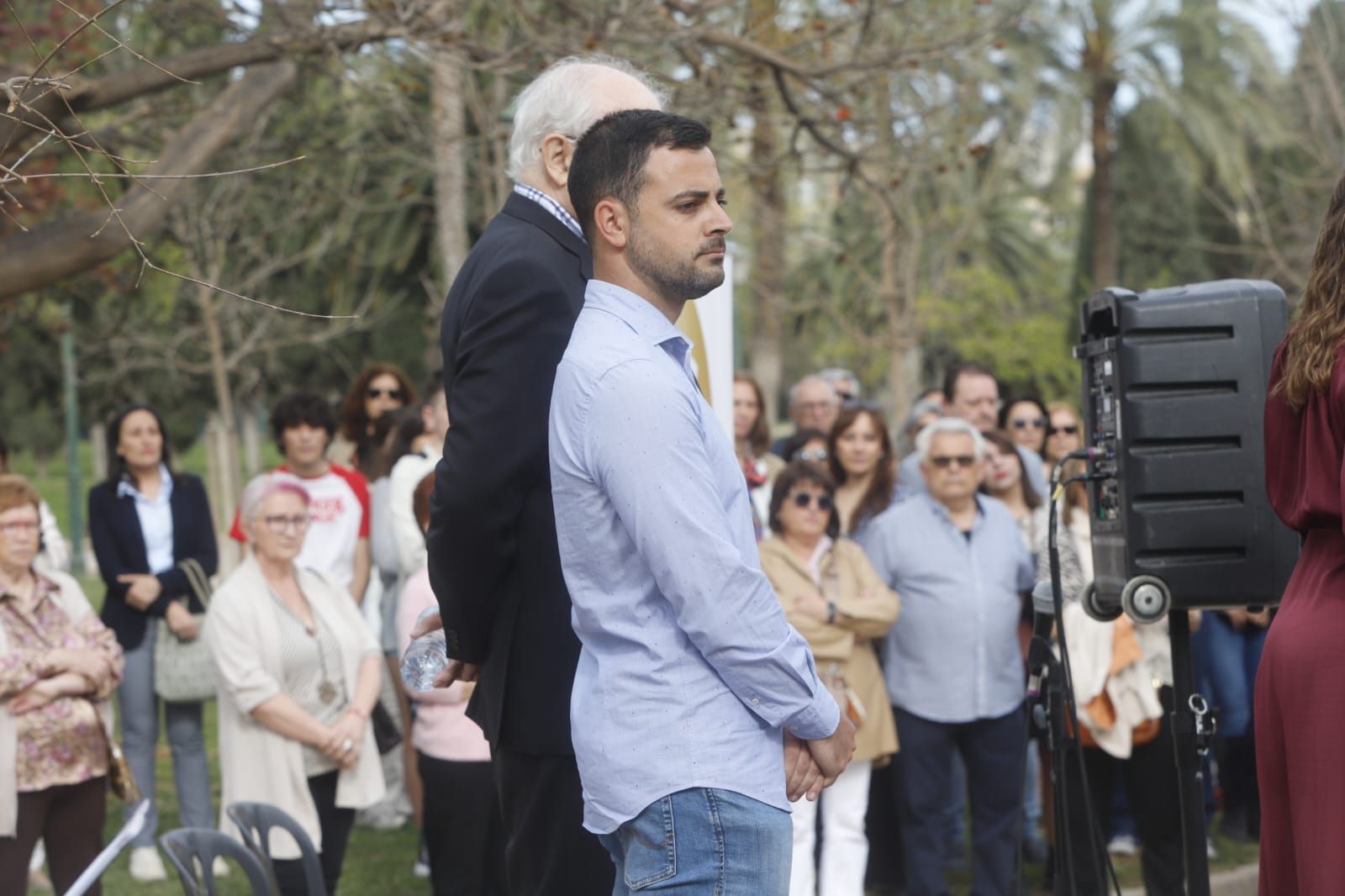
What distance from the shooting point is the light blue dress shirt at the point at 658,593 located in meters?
2.54

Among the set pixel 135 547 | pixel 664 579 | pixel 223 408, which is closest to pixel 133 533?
pixel 135 547

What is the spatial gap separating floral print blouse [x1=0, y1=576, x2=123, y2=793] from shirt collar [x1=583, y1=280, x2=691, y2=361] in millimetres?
3482

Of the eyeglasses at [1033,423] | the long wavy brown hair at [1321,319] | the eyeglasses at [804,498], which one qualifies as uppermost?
the long wavy brown hair at [1321,319]

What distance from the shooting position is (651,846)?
2594 mm

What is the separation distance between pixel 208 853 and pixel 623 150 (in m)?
2.41

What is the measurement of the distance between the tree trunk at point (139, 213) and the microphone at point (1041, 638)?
280 cm

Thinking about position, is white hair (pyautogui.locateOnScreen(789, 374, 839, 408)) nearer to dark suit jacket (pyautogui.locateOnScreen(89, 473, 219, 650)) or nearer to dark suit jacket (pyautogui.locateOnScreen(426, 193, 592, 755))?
dark suit jacket (pyautogui.locateOnScreen(89, 473, 219, 650))

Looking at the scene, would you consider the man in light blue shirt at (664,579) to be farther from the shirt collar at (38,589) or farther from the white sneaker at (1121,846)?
the white sneaker at (1121,846)

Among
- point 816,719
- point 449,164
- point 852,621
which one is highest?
→ point 449,164

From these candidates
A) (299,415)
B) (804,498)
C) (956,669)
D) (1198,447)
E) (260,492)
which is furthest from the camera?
(299,415)

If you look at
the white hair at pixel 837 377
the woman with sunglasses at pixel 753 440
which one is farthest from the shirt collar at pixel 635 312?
the white hair at pixel 837 377

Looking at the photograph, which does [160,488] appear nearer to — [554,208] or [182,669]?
[182,669]

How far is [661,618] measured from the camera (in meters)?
2.63

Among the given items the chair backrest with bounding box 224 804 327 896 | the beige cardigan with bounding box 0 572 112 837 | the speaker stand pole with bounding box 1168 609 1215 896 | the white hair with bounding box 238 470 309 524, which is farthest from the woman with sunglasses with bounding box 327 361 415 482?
the speaker stand pole with bounding box 1168 609 1215 896
